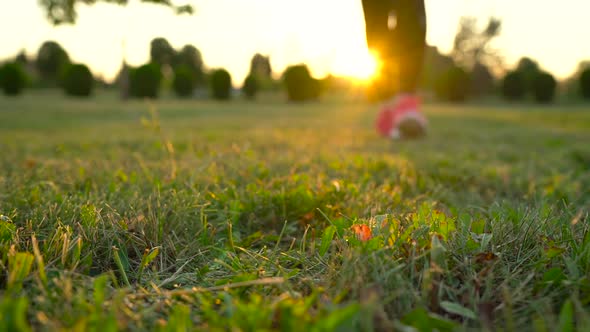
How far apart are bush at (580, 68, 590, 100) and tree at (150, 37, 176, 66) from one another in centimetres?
2921

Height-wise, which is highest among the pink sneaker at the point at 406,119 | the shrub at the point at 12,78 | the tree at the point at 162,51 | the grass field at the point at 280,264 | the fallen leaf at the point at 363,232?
the shrub at the point at 12,78

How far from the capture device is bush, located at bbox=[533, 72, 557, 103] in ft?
86.0

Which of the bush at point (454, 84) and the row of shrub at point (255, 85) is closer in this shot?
the row of shrub at point (255, 85)

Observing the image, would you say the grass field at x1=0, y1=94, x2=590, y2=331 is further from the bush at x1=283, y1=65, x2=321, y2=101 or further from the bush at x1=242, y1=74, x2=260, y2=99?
the bush at x1=283, y1=65, x2=321, y2=101

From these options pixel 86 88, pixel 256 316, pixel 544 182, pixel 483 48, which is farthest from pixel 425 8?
pixel 483 48

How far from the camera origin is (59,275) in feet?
3.18

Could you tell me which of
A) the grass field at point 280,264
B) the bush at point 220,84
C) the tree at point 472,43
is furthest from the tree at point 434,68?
the grass field at point 280,264

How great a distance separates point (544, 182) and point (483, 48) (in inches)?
1651

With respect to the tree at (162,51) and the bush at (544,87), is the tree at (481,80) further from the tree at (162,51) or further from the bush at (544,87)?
the tree at (162,51)

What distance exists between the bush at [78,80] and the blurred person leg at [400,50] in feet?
36.5

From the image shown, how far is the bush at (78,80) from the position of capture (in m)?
13.6

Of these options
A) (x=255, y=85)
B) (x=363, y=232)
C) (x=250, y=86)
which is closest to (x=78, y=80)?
(x=250, y=86)

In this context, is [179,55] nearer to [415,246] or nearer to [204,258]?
[204,258]

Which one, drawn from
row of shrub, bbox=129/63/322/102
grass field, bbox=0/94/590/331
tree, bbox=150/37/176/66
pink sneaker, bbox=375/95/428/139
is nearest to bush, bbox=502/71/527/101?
row of shrub, bbox=129/63/322/102
